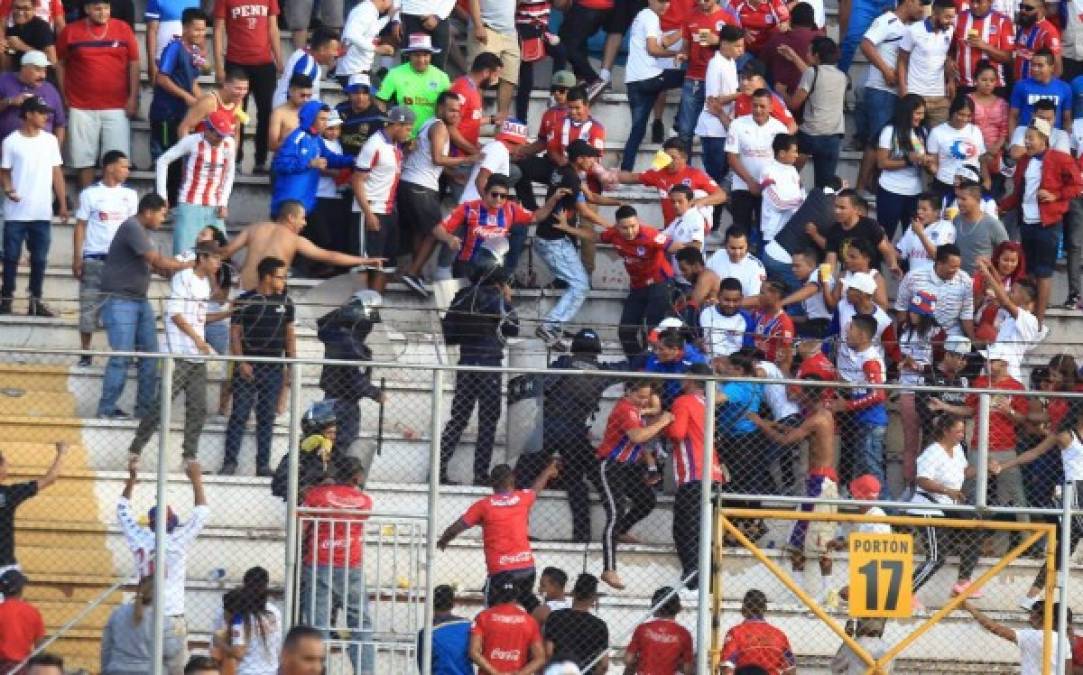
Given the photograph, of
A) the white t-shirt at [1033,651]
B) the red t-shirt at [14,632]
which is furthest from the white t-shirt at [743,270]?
the red t-shirt at [14,632]

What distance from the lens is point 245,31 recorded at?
23.0 metres

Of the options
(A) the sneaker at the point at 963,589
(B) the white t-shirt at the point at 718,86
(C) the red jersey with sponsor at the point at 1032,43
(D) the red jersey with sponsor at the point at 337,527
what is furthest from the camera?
(C) the red jersey with sponsor at the point at 1032,43

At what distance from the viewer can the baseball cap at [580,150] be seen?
72.6ft

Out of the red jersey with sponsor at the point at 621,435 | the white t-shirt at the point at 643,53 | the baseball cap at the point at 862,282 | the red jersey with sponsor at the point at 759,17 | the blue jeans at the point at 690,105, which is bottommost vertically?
the red jersey with sponsor at the point at 621,435

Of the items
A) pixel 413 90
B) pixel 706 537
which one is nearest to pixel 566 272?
pixel 413 90

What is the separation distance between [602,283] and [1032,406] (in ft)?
13.4

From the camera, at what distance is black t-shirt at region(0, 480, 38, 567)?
18125 millimetres

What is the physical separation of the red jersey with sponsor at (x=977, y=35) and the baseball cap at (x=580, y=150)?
135 inches

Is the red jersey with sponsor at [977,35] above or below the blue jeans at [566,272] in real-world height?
above

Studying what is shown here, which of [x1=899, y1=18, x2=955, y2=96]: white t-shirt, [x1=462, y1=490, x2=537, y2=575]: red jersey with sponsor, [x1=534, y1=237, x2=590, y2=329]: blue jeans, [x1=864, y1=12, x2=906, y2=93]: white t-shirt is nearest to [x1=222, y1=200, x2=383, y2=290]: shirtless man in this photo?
[x1=534, y1=237, x2=590, y2=329]: blue jeans

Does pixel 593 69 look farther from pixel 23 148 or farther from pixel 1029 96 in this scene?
pixel 23 148

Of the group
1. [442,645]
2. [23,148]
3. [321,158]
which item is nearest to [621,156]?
[321,158]

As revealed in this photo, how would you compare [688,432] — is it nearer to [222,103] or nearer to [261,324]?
[261,324]

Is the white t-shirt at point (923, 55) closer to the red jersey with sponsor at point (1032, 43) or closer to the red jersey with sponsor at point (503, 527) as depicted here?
the red jersey with sponsor at point (1032, 43)
